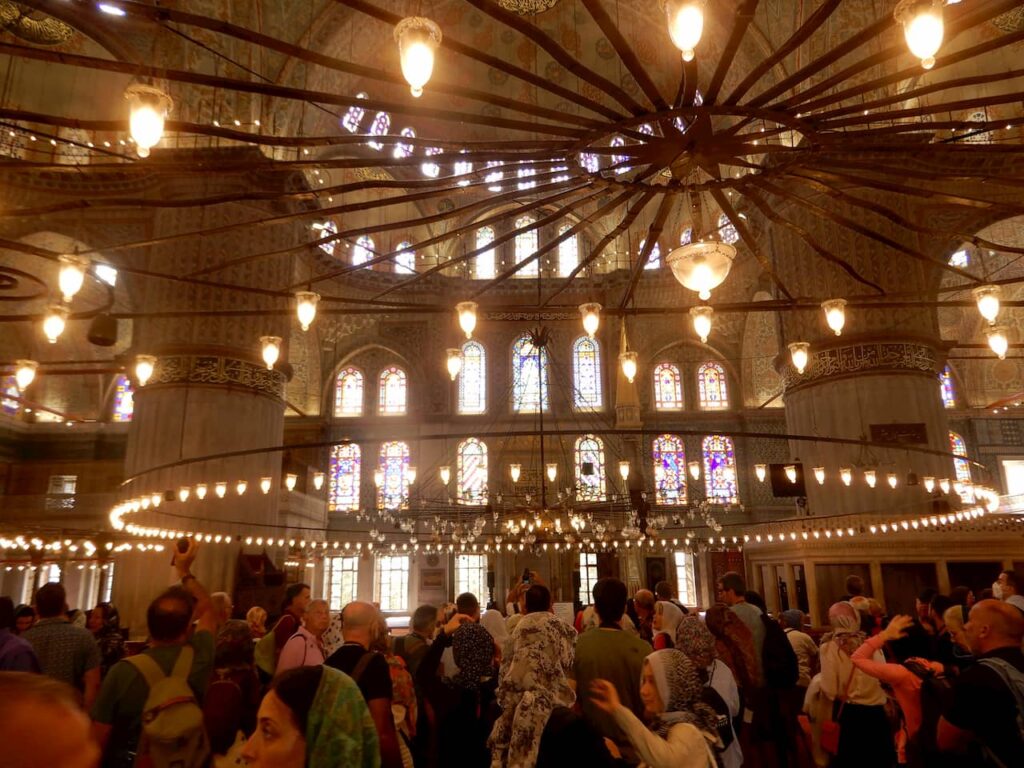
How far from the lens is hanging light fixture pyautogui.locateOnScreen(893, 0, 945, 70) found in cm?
372

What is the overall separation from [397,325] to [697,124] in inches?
898

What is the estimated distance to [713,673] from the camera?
4.18m

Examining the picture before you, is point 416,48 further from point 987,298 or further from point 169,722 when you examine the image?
point 987,298

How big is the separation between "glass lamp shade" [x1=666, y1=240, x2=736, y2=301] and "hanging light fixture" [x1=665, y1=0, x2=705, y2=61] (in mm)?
1415

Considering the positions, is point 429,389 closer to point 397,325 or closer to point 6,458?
point 397,325

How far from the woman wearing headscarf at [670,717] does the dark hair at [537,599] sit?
3.54 ft

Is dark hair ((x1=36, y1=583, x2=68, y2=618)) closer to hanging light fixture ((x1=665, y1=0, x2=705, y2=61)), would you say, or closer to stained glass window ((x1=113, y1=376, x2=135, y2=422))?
hanging light fixture ((x1=665, y1=0, x2=705, y2=61))

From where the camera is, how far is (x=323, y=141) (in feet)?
15.1

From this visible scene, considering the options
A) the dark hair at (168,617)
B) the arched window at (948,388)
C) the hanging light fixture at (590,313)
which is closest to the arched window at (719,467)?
the arched window at (948,388)

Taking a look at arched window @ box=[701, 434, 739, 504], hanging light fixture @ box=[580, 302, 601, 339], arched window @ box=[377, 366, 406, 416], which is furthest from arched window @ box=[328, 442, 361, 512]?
hanging light fixture @ box=[580, 302, 601, 339]

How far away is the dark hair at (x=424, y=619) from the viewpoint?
547 centimetres

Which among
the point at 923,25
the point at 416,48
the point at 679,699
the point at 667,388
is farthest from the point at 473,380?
the point at 679,699

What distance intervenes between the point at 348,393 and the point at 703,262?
22.9 metres

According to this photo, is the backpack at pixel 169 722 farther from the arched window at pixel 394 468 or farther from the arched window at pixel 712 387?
the arched window at pixel 712 387
